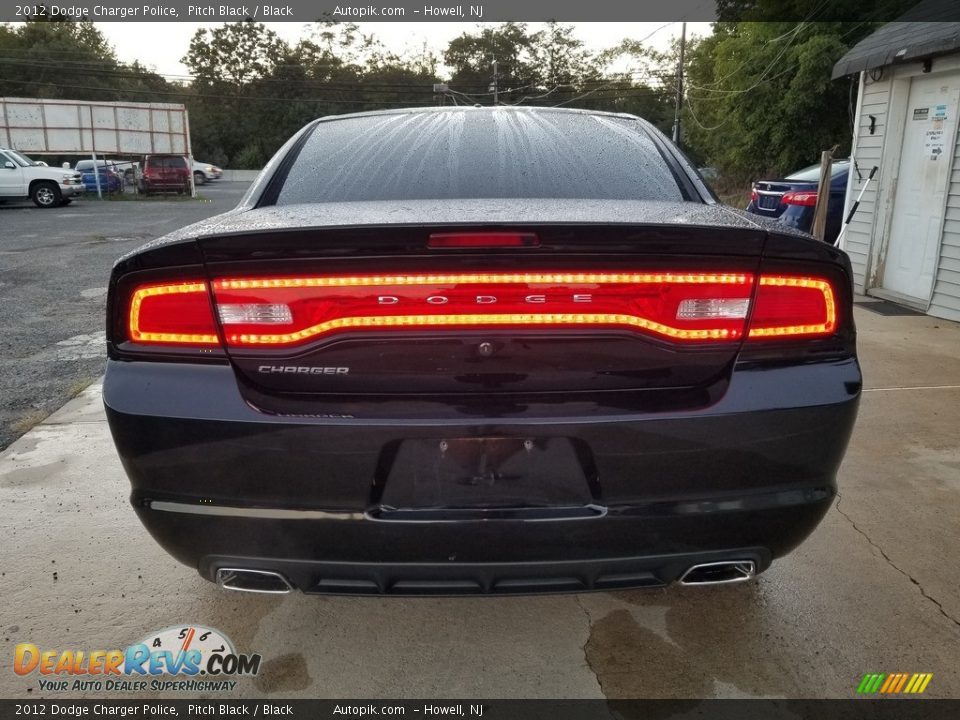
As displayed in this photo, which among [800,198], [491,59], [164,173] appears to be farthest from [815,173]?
[491,59]

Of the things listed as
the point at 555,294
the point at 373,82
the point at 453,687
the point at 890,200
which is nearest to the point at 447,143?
the point at 555,294

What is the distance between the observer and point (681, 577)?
1844 mm

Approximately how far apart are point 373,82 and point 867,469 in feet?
247

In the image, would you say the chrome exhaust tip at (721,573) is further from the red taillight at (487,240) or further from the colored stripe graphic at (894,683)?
the red taillight at (487,240)

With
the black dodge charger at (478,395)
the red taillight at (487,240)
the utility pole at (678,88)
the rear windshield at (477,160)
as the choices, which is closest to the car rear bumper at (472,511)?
the black dodge charger at (478,395)

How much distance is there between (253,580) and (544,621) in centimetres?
97

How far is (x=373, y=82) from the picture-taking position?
72375 millimetres

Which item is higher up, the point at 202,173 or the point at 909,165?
the point at 909,165

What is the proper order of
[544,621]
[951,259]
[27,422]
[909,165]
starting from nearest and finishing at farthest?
[544,621] → [27,422] → [951,259] → [909,165]

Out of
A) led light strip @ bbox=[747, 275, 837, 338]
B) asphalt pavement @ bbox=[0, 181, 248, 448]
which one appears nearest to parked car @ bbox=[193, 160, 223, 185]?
asphalt pavement @ bbox=[0, 181, 248, 448]

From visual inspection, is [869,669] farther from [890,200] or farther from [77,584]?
[890,200]

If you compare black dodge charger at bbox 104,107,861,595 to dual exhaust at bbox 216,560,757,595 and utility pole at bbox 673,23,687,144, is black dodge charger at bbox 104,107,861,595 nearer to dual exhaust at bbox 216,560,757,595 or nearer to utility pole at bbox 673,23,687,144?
dual exhaust at bbox 216,560,757,595

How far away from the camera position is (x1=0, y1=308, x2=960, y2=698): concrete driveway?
211 centimetres

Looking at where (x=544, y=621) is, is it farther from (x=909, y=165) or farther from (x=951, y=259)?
(x=909, y=165)
